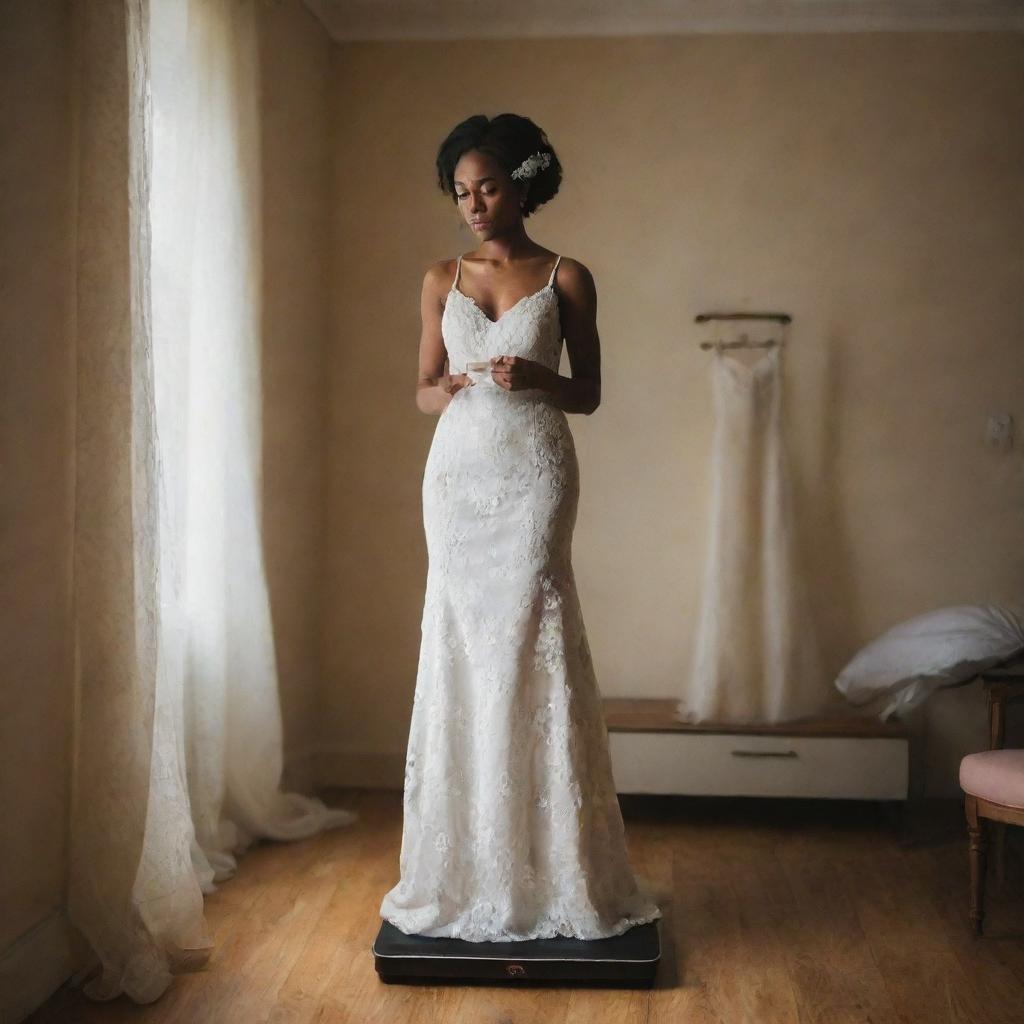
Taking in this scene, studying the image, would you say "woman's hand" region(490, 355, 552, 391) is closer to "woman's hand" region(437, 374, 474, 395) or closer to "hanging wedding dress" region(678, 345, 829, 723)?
"woman's hand" region(437, 374, 474, 395)

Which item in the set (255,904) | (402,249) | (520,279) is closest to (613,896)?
(255,904)

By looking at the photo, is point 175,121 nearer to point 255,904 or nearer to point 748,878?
point 255,904

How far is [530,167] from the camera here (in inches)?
103

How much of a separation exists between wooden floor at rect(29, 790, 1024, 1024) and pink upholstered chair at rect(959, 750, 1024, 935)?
136mm

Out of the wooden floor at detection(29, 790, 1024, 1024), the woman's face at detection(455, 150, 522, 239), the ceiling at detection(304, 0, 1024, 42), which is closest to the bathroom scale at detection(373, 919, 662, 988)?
the wooden floor at detection(29, 790, 1024, 1024)

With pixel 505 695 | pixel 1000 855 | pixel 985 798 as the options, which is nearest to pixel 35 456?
pixel 505 695

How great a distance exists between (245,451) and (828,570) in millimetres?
2038

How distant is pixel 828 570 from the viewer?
13.4 ft

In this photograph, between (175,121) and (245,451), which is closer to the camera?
(175,121)

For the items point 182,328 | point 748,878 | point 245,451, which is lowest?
point 748,878

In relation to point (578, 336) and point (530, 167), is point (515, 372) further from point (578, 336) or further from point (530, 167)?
point (530, 167)

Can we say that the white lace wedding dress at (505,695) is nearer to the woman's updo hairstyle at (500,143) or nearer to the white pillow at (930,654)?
the woman's updo hairstyle at (500,143)

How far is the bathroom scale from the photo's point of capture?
2.50 meters

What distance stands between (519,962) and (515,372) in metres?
1.25
